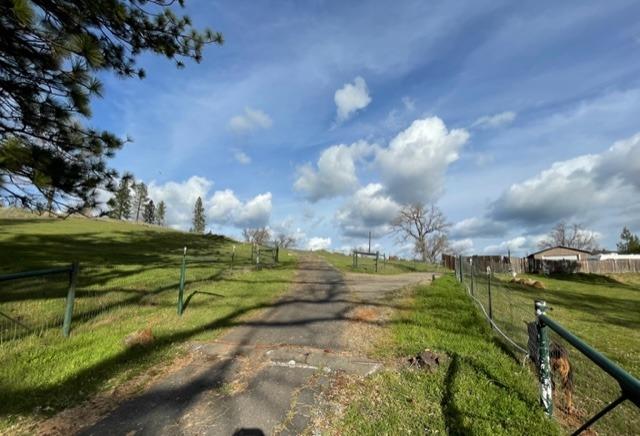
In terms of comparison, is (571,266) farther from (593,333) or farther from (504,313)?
(504,313)

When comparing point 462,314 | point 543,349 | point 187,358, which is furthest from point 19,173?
point 462,314

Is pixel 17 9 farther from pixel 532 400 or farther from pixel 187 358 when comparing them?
pixel 532 400

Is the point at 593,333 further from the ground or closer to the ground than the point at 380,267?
closer to the ground

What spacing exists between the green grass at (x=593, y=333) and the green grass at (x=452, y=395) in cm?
52

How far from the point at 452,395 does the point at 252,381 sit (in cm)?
224

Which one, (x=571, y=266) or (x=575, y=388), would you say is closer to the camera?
(x=575, y=388)

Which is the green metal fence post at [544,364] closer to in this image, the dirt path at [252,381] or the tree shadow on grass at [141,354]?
the dirt path at [252,381]

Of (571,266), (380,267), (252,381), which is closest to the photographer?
(252,381)

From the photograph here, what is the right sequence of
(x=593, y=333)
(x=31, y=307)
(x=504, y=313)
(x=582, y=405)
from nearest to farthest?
(x=582, y=405) < (x=31, y=307) < (x=504, y=313) < (x=593, y=333)

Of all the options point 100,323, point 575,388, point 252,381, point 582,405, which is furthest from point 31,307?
point 575,388

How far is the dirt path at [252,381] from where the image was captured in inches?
130

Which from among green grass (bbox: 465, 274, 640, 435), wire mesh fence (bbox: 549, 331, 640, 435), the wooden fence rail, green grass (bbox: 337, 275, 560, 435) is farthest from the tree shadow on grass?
the wooden fence rail

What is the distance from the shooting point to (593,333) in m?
9.02

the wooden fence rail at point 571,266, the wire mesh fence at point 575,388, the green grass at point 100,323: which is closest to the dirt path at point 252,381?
the green grass at point 100,323
